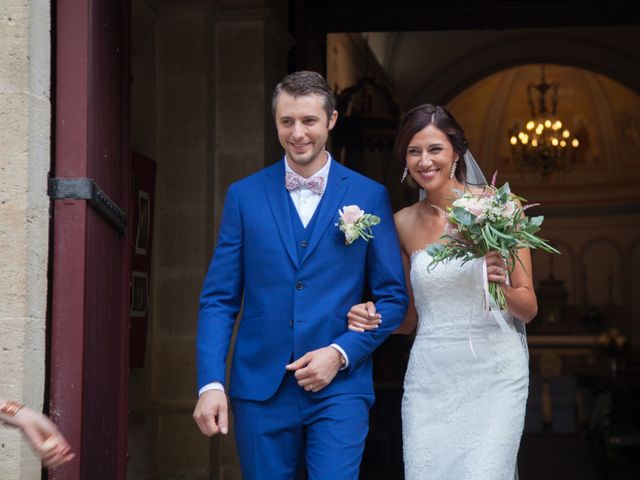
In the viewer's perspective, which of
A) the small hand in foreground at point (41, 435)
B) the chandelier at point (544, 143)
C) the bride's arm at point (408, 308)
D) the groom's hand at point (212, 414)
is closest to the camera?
the small hand in foreground at point (41, 435)

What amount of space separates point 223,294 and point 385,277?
60 centimetres

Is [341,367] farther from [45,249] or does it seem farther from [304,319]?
[45,249]

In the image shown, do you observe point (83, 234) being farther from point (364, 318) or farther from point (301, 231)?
point (364, 318)

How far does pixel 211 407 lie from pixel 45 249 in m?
0.83

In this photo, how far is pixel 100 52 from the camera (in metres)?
4.83

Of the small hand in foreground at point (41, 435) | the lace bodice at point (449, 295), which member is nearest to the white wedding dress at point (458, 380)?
the lace bodice at point (449, 295)

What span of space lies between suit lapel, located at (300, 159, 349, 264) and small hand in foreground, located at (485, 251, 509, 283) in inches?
25.4

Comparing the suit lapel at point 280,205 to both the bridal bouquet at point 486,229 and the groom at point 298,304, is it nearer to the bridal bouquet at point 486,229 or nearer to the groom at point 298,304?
the groom at point 298,304

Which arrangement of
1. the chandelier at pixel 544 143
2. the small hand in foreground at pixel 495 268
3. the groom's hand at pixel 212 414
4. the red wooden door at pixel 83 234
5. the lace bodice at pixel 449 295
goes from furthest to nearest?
the chandelier at pixel 544 143
the lace bodice at pixel 449 295
the small hand in foreground at pixel 495 268
the red wooden door at pixel 83 234
the groom's hand at pixel 212 414

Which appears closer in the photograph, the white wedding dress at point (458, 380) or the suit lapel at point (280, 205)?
the suit lapel at point (280, 205)

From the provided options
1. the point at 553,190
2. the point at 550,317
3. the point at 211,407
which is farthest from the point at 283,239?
the point at 553,190

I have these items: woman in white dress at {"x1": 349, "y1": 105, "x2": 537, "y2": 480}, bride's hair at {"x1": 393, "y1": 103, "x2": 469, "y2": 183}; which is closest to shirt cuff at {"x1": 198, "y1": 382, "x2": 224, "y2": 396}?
woman in white dress at {"x1": 349, "y1": 105, "x2": 537, "y2": 480}

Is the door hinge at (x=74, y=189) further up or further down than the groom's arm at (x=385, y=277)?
further up

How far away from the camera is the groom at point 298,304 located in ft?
13.9
